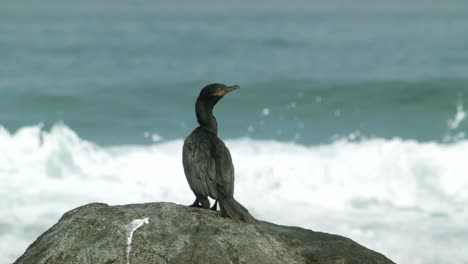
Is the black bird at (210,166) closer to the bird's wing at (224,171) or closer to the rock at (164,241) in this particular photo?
the bird's wing at (224,171)

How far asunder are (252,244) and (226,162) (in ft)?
6.50

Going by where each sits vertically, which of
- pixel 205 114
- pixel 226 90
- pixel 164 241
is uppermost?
pixel 226 90

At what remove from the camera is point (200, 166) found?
39.2 ft

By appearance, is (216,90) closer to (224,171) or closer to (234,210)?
(224,171)

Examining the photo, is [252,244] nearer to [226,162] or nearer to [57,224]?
[226,162]

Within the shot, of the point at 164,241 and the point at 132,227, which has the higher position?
the point at 132,227

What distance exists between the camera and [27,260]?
10.7m

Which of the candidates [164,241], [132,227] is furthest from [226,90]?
[164,241]

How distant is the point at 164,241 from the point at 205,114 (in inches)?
124

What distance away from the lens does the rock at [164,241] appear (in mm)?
10125

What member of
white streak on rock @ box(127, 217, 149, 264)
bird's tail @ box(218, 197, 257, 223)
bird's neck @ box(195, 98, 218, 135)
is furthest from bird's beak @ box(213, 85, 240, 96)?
white streak on rock @ box(127, 217, 149, 264)

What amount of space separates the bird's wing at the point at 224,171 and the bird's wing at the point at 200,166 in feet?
0.26

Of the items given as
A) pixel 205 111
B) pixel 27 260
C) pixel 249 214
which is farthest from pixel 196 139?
pixel 27 260

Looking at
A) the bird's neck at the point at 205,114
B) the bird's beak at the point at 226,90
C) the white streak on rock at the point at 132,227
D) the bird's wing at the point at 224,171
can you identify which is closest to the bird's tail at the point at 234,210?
the bird's wing at the point at 224,171
